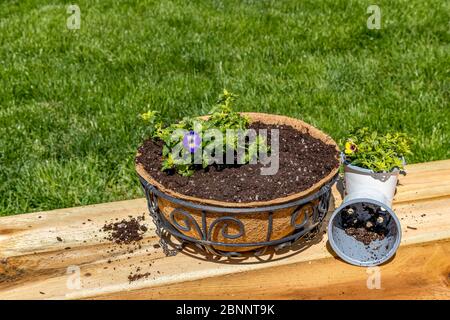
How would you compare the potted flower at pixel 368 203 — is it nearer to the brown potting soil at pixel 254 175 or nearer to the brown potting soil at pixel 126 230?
the brown potting soil at pixel 254 175

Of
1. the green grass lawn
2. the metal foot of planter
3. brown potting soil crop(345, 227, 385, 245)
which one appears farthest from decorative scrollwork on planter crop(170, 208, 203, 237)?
the green grass lawn

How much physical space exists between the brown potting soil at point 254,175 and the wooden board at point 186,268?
0.29m

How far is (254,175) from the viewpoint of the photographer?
2086 millimetres

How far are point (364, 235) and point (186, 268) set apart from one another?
670 millimetres

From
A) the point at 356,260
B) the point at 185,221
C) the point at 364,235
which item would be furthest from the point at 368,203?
the point at 185,221

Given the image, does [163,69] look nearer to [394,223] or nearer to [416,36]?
[416,36]

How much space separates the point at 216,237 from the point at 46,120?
2.23m

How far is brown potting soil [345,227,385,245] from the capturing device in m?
2.15

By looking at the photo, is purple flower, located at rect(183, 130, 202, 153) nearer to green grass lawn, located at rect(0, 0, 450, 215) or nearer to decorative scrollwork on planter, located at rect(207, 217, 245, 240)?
decorative scrollwork on planter, located at rect(207, 217, 245, 240)

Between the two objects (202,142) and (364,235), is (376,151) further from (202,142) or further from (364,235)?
(202,142)

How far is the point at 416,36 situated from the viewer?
5.00 meters

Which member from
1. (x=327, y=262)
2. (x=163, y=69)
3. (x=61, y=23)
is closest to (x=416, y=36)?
(x=163, y=69)

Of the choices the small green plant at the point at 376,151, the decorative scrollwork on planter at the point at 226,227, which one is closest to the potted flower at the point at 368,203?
the small green plant at the point at 376,151

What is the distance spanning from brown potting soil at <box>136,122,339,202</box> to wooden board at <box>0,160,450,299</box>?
29 cm
